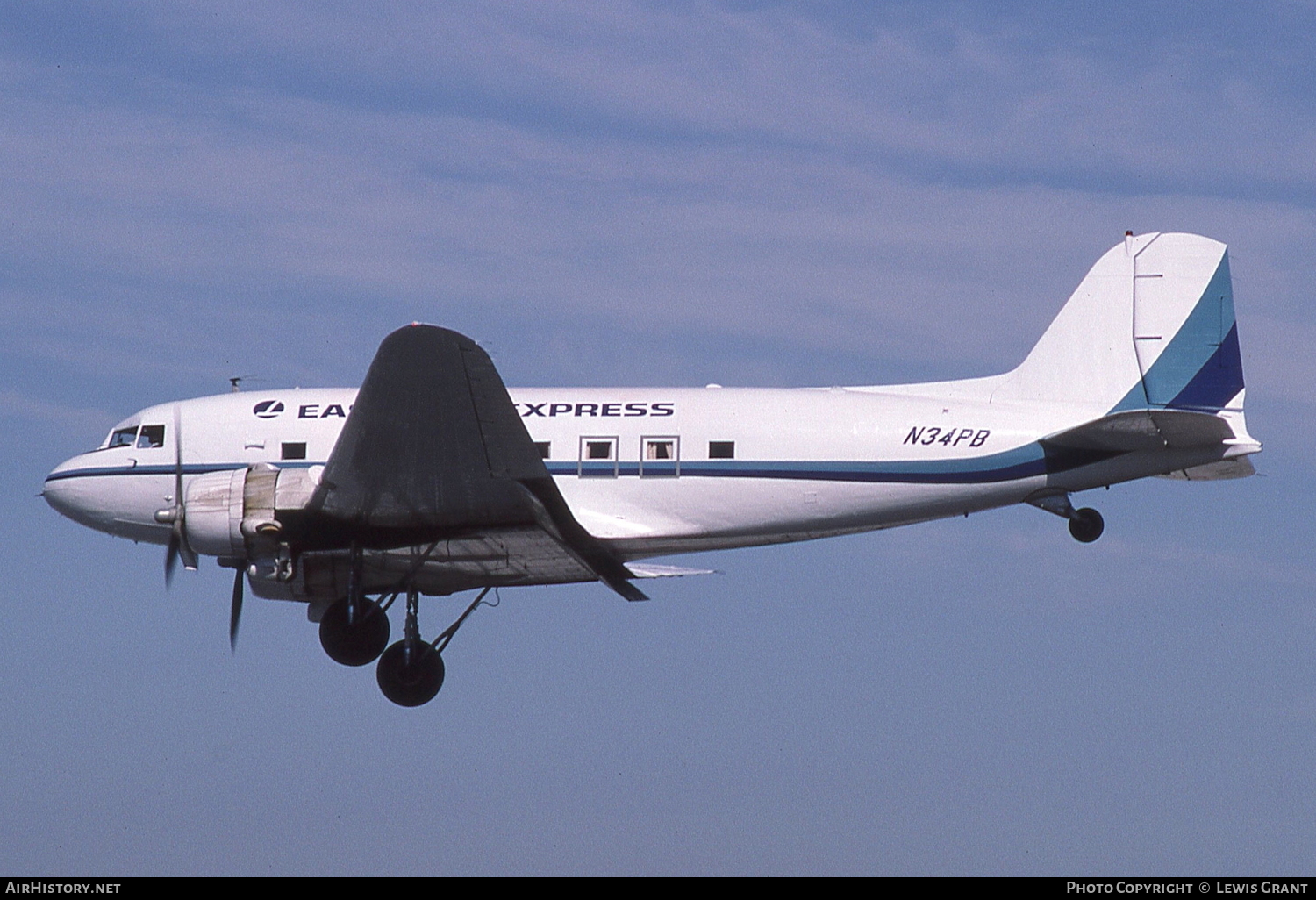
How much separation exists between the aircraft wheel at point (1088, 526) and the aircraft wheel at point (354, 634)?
9.24 m

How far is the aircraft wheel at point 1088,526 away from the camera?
69.5ft

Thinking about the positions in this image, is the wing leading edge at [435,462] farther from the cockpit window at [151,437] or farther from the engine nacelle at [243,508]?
the cockpit window at [151,437]

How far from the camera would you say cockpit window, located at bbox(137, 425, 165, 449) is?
2370 cm

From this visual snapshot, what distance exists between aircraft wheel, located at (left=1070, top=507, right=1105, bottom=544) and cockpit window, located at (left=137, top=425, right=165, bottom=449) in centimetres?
1290

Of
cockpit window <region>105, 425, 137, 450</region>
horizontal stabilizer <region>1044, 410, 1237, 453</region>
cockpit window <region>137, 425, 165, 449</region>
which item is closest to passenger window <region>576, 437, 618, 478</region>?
horizontal stabilizer <region>1044, 410, 1237, 453</region>

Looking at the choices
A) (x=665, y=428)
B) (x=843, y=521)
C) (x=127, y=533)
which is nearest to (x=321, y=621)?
(x=127, y=533)

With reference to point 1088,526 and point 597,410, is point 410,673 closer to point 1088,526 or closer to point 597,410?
point 597,410

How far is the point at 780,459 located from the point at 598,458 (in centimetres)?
243

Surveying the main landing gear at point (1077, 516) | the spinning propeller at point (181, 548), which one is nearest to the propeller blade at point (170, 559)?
the spinning propeller at point (181, 548)

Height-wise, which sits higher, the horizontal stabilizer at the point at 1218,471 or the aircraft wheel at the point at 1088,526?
the horizontal stabilizer at the point at 1218,471

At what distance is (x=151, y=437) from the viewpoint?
23828mm

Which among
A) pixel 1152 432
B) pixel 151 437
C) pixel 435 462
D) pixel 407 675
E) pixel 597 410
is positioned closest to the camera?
pixel 435 462

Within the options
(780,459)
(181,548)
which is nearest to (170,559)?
(181,548)

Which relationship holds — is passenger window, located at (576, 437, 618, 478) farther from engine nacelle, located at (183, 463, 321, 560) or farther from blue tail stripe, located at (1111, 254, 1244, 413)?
blue tail stripe, located at (1111, 254, 1244, 413)
